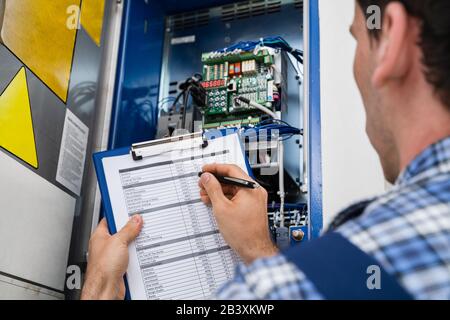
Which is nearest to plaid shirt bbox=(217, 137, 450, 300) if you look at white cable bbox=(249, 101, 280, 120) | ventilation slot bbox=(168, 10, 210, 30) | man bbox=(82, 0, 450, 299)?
man bbox=(82, 0, 450, 299)

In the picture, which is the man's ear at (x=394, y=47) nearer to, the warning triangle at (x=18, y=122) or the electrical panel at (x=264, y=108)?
the electrical panel at (x=264, y=108)

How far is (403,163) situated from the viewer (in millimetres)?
825

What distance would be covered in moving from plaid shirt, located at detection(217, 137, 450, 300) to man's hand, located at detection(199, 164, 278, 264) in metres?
0.71

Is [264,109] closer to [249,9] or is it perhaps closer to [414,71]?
[249,9]

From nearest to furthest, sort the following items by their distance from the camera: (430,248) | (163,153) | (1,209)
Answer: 1. (430,248)
2. (1,209)
3. (163,153)

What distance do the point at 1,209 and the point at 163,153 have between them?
1.67 feet

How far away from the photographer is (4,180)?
Answer: 1.42 m

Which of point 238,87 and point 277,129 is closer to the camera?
point 277,129

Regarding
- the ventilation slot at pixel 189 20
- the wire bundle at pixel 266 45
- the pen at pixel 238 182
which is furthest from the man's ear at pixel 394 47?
the ventilation slot at pixel 189 20

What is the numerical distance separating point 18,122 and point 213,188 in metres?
0.65

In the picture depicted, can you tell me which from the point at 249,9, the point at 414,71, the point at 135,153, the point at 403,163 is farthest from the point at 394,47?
the point at 249,9
